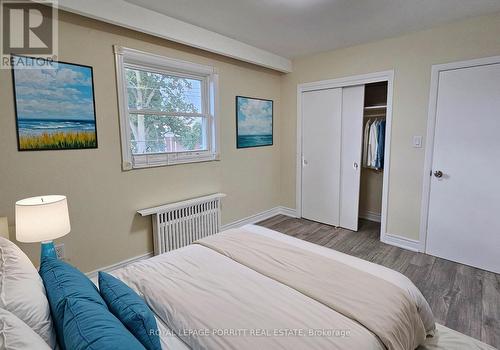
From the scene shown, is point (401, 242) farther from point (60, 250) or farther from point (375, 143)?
point (60, 250)

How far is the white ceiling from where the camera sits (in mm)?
2311

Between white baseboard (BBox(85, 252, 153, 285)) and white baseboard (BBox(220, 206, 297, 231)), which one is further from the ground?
white baseboard (BBox(220, 206, 297, 231))

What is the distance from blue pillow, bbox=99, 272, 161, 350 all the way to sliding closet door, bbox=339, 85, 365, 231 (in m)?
3.21

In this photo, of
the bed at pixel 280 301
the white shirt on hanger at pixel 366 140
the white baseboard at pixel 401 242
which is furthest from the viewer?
the white shirt on hanger at pixel 366 140

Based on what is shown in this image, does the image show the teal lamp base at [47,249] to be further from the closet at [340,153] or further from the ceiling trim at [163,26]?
the closet at [340,153]

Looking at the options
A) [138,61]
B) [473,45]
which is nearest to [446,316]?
[473,45]

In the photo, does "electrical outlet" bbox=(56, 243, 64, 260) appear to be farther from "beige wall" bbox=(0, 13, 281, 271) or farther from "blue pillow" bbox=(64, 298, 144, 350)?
"blue pillow" bbox=(64, 298, 144, 350)

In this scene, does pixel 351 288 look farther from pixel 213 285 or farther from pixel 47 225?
pixel 47 225

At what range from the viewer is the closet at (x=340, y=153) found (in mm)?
3613

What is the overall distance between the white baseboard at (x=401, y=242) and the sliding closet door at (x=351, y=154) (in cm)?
45

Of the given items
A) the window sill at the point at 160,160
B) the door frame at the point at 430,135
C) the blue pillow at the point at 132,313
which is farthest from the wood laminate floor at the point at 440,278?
the blue pillow at the point at 132,313

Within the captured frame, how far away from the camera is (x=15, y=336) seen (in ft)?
2.47

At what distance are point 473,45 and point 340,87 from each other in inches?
54.8

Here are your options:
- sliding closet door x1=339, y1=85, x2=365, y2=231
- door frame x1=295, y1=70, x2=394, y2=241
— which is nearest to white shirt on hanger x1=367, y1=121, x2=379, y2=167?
sliding closet door x1=339, y1=85, x2=365, y2=231
